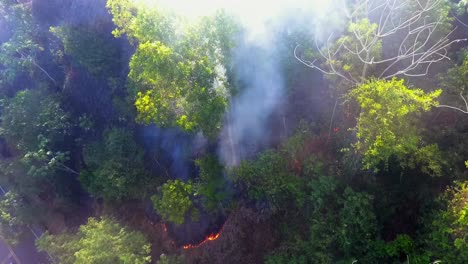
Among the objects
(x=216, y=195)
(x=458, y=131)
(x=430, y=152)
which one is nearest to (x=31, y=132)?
(x=216, y=195)

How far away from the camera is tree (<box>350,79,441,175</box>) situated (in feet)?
37.5

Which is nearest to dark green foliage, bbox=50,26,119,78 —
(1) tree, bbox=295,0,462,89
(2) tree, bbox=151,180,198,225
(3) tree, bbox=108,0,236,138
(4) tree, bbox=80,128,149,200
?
(4) tree, bbox=80,128,149,200

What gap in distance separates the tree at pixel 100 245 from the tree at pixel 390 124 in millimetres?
9931

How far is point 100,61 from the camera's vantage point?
1988cm

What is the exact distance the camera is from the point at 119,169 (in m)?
17.1

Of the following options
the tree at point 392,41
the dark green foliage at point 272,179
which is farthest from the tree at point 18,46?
the tree at point 392,41

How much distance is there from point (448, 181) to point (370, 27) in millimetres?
6651

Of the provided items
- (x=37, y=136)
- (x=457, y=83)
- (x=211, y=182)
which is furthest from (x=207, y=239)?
(x=457, y=83)

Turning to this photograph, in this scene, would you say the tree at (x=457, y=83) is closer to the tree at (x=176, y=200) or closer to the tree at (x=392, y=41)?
the tree at (x=392, y=41)

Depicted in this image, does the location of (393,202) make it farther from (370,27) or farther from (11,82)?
(11,82)

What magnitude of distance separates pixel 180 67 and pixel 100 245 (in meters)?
8.15

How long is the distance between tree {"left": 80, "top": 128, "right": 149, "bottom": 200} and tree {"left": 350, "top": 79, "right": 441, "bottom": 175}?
10.9 meters

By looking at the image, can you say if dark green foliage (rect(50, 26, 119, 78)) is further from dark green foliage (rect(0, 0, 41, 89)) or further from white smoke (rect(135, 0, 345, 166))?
white smoke (rect(135, 0, 345, 166))

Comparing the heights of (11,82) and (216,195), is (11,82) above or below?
above
